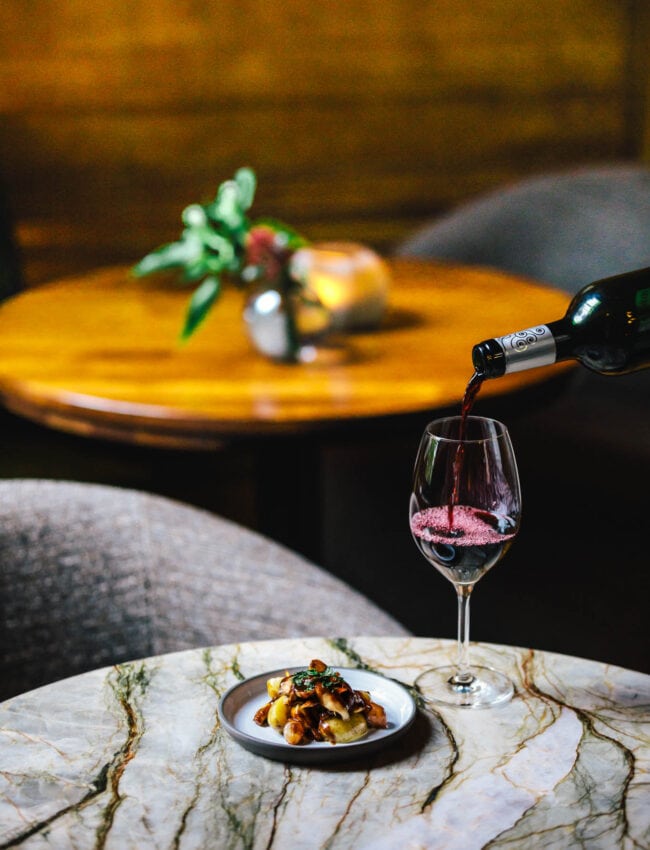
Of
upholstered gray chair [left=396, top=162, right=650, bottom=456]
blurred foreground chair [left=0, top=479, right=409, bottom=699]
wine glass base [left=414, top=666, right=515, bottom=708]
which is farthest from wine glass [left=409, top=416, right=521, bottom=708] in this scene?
upholstered gray chair [left=396, top=162, right=650, bottom=456]

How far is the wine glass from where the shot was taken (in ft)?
2.68

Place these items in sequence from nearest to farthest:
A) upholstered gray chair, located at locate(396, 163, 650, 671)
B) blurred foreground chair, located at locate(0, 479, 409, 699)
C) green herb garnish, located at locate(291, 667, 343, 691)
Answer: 1. green herb garnish, located at locate(291, 667, 343, 691)
2. blurred foreground chair, located at locate(0, 479, 409, 699)
3. upholstered gray chair, located at locate(396, 163, 650, 671)

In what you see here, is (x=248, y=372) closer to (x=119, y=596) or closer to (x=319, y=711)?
(x=119, y=596)

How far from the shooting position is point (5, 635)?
4.02 feet

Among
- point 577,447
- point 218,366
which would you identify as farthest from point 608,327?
point 577,447

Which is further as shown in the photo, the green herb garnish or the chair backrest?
the chair backrest

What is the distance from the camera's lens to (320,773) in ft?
2.41

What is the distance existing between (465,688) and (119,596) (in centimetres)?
54

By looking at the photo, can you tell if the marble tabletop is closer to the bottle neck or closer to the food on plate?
the food on plate

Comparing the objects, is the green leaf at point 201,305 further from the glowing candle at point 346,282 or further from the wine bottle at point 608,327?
the wine bottle at point 608,327

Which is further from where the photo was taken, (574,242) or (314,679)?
(574,242)

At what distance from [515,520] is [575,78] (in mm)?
2762

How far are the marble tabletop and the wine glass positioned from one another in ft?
0.10

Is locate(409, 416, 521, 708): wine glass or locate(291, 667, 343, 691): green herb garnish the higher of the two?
locate(409, 416, 521, 708): wine glass
